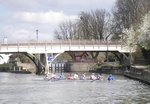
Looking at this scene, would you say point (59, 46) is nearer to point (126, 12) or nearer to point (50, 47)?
point (50, 47)

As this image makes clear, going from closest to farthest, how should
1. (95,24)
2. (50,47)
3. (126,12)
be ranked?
1. (50,47)
2. (126,12)
3. (95,24)

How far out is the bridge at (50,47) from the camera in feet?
323

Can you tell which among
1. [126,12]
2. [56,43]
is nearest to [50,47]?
[56,43]

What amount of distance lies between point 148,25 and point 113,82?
37.8 feet

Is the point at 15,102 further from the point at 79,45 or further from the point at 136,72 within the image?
the point at 79,45

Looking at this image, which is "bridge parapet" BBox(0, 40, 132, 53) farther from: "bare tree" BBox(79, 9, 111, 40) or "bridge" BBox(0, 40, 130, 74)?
"bare tree" BBox(79, 9, 111, 40)

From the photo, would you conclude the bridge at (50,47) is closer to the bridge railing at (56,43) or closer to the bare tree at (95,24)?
the bridge railing at (56,43)

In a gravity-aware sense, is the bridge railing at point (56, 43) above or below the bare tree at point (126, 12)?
below

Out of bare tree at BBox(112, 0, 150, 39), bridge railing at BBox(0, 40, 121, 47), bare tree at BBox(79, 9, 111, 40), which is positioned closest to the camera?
bridge railing at BBox(0, 40, 121, 47)

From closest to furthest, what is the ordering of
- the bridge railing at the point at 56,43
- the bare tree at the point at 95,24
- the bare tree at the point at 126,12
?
the bridge railing at the point at 56,43 < the bare tree at the point at 126,12 < the bare tree at the point at 95,24

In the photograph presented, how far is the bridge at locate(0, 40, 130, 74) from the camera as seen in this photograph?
9831 centimetres

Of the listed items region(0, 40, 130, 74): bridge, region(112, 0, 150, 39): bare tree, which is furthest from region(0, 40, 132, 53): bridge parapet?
region(112, 0, 150, 39): bare tree

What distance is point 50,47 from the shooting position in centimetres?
10244

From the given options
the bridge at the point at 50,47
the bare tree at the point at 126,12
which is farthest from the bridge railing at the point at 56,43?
the bare tree at the point at 126,12
